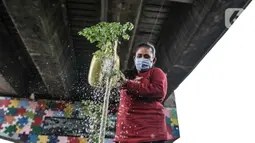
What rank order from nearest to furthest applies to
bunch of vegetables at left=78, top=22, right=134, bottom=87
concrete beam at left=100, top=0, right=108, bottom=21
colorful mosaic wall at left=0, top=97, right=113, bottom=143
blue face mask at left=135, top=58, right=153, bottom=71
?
bunch of vegetables at left=78, top=22, right=134, bottom=87
blue face mask at left=135, top=58, right=153, bottom=71
concrete beam at left=100, top=0, right=108, bottom=21
colorful mosaic wall at left=0, top=97, right=113, bottom=143

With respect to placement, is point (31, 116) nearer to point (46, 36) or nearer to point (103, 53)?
point (46, 36)

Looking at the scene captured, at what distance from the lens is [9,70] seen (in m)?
4.99

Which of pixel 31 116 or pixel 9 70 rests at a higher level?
pixel 9 70

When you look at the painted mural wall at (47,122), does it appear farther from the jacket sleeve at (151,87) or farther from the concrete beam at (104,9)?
the jacket sleeve at (151,87)

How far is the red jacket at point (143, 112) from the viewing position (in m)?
2.47

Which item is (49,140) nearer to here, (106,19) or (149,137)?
(106,19)

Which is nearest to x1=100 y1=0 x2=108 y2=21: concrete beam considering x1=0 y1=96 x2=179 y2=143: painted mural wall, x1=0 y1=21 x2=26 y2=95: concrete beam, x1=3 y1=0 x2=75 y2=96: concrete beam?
x1=3 y1=0 x2=75 y2=96: concrete beam

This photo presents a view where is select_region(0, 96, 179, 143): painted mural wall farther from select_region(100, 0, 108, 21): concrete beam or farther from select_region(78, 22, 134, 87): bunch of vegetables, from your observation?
select_region(78, 22, 134, 87): bunch of vegetables

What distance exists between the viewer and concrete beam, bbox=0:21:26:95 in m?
4.58

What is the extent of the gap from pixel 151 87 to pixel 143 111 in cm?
23

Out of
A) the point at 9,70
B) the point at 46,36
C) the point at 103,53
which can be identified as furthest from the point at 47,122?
the point at 103,53

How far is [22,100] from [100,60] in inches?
149

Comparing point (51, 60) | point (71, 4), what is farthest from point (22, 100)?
point (71, 4)

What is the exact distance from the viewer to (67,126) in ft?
18.5
